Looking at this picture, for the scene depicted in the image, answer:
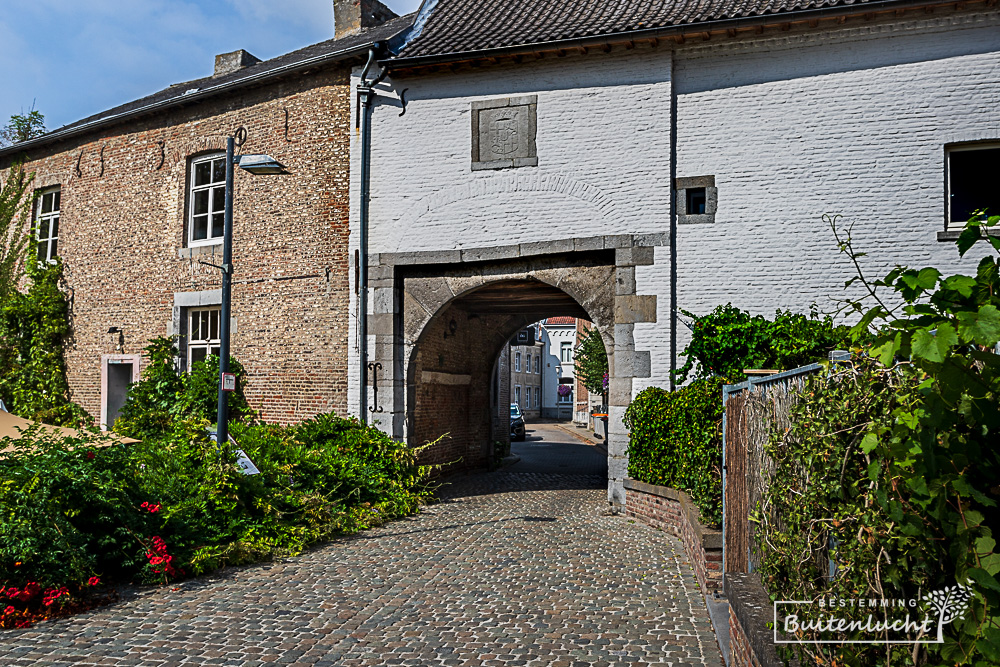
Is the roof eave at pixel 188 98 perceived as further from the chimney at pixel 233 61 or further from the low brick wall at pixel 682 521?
the low brick wall at pixel 682 521

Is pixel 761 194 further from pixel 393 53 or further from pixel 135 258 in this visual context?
pixel 135 258

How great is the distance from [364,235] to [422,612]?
303 inches

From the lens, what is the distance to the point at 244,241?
13789 mm

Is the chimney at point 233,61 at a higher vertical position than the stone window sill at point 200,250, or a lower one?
higher

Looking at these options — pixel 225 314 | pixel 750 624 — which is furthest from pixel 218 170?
pixel 750 624

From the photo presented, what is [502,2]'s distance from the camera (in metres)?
13.3

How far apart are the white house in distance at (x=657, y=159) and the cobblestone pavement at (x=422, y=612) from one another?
11.2 feet

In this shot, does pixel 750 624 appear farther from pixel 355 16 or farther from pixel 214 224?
pixel 355 16

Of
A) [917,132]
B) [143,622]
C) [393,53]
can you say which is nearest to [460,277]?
[393,53]

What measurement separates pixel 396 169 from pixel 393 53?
1.88 m

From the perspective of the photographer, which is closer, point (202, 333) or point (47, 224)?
point (202, 333)

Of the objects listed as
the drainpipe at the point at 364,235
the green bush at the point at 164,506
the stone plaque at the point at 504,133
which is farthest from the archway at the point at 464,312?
the green bush at the point at 164,506

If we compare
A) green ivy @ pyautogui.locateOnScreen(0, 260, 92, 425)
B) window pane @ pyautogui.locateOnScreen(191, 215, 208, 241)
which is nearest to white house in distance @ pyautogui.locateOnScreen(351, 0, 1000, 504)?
window pane @ pyautogui.locateOnScreen(191, 215, 208, 241)

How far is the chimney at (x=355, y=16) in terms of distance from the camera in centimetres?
1588
